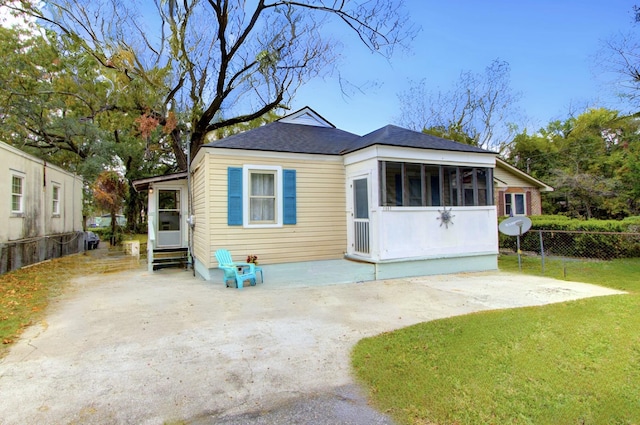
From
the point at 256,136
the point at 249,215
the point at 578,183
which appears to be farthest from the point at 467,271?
the point at 578,183

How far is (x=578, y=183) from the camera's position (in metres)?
18.2

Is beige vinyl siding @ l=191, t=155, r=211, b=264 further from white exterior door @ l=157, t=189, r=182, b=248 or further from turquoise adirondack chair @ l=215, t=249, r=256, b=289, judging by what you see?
white exterior door @ l=157, t=189, r=182, b=248

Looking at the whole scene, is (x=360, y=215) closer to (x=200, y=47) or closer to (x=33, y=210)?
(x=33, y=210)

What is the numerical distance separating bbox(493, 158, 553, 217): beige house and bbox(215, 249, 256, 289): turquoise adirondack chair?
14.1m

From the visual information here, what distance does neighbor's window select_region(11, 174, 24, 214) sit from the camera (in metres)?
10.3

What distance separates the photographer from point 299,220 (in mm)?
8344

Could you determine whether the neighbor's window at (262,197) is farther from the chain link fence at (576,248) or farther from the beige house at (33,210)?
the beige house at (33,210)

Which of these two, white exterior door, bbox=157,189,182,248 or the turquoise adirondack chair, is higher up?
white exterior door, bbox=157,189,182,248

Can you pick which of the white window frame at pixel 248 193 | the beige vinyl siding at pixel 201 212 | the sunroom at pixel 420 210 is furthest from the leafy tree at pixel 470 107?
the beige vinyl siding at pixel 201 212

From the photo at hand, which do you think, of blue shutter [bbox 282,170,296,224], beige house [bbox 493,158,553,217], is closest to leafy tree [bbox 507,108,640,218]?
beige house [bbox 493,158,553,217]

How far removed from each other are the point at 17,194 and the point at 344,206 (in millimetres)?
10042

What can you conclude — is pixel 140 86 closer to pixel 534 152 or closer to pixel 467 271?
pixel 467 271

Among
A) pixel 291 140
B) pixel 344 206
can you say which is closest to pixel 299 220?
pixel 344 206

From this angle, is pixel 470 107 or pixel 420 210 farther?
pixel 470 107
